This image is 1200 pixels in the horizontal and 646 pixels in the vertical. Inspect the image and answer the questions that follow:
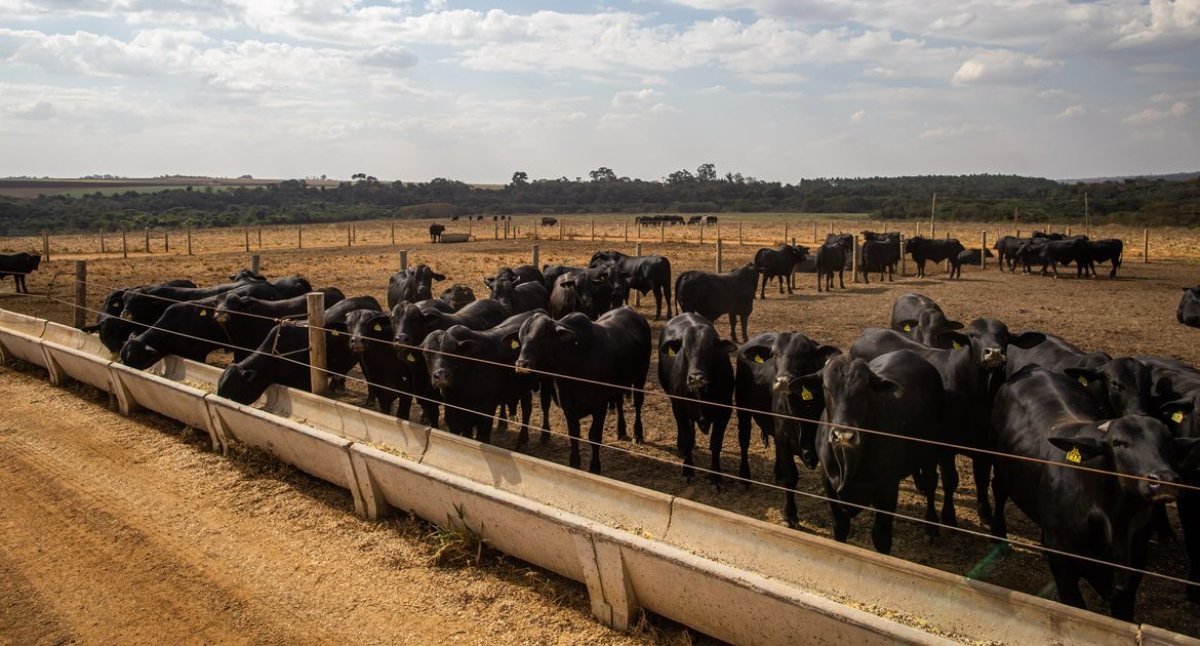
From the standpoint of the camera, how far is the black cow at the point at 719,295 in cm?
1677

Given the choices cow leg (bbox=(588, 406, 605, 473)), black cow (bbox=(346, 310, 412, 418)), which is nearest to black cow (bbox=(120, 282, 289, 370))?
black cow (bbox=(346, 310, 412, 418))

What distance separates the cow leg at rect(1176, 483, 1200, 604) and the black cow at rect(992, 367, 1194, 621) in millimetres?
330

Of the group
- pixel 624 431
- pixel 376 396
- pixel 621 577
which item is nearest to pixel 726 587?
pixel 621 577

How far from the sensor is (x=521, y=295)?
45.0 ft

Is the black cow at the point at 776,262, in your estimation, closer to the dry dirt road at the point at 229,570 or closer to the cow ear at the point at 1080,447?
the dry dirt road at the point at 229,570

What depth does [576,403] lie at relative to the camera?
8.45 m

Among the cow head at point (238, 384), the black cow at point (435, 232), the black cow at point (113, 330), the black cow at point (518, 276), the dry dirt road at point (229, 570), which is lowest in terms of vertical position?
the dry dirt road at point (229, 570)

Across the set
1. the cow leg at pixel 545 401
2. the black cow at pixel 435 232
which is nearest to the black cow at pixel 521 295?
the cow leg at pixel 545 401

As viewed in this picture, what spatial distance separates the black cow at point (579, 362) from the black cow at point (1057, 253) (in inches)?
927

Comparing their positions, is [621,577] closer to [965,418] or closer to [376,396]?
[965,418]

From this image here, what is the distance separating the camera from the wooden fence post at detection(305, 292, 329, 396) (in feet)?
27.5

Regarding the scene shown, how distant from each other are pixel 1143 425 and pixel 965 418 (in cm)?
231

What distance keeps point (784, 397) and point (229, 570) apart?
4.60m

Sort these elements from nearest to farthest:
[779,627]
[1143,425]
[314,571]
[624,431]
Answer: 1. [779,627]
2. [1143,425]
3. [314,571]
4. [624,431]
